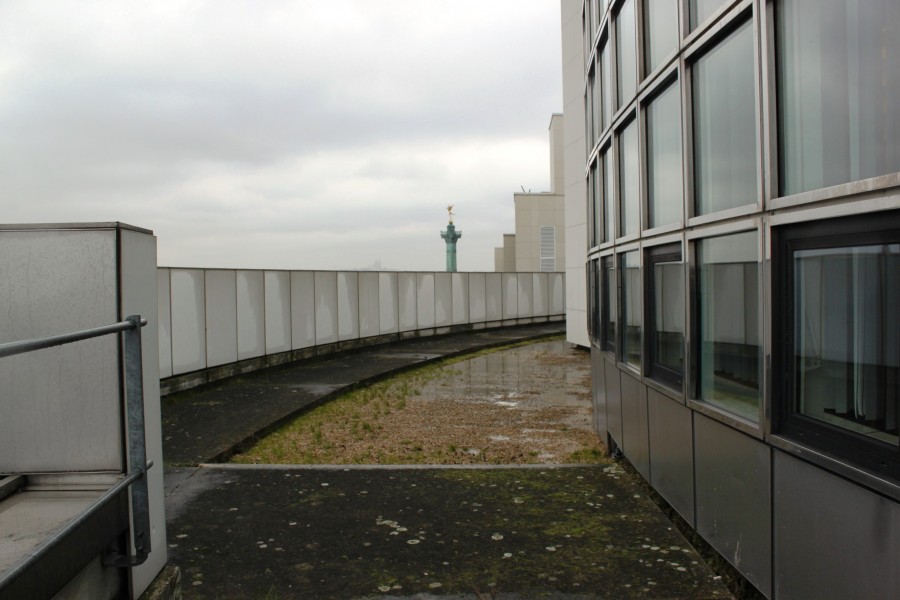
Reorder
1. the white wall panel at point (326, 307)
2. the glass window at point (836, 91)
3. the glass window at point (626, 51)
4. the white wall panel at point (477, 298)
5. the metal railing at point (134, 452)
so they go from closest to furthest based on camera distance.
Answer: the glass window at point (836, 91), the metal railing at point (134, 452), the glass window at point (626, 51), the white wall panel at point (326, 307), the white wall panel at point (477, 298)

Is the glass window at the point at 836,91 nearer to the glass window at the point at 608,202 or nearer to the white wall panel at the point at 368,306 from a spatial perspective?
the glass window at the point at 608,202

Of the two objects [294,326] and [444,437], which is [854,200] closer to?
[444,437]

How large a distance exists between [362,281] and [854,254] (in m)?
16.5

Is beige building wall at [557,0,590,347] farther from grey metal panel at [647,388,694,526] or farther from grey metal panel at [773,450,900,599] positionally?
grey metal panel at [773,450,900,599]

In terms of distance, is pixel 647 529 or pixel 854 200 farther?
pixel 647 529

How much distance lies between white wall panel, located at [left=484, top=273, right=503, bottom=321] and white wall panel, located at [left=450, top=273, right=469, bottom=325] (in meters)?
1.19

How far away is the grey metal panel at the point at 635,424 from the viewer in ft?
18.1

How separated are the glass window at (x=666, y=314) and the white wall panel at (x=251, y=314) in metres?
9.16

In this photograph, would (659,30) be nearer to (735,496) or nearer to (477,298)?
(735,496)

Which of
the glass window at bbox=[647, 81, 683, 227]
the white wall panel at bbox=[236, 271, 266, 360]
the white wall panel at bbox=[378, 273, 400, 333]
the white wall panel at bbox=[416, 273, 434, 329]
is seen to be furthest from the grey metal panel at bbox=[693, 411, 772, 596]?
the white wall panel at bbox=[416, 273, 434, 329]

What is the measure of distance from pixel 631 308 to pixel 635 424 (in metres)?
0.96

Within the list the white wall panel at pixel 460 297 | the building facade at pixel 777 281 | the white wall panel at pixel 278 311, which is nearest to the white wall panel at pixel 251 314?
the white wall panel at pixel 278 311

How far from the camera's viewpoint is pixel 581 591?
3.93 metres

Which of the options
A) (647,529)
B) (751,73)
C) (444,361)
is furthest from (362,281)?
(751,73)
